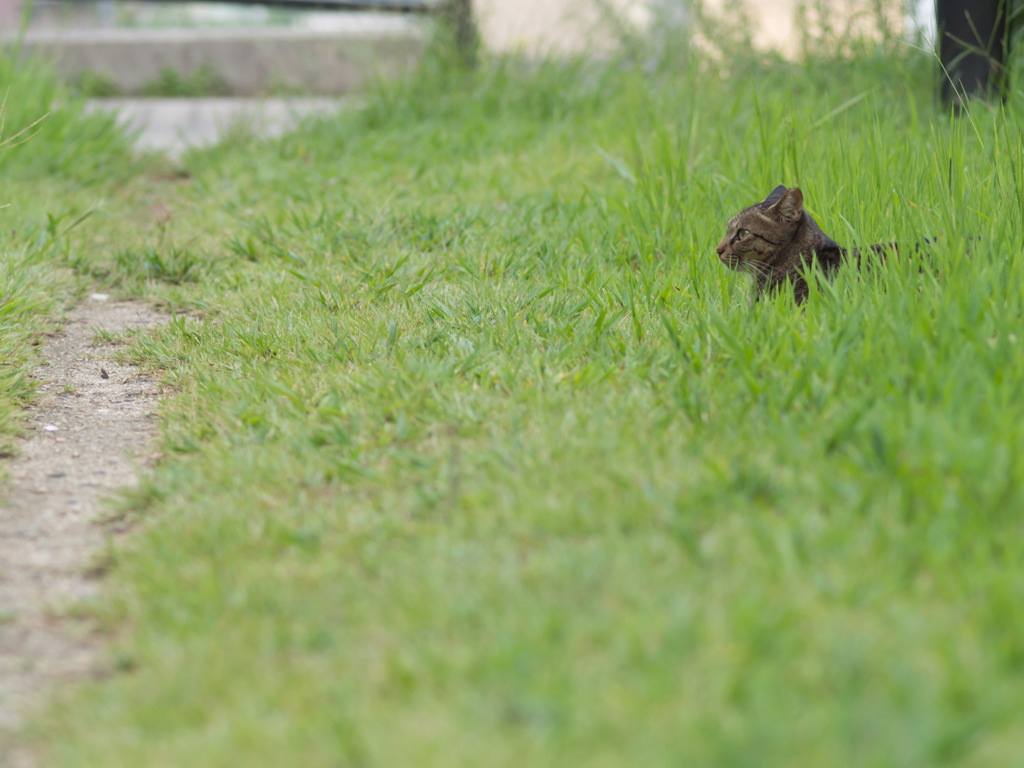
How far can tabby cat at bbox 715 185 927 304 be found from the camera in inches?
130

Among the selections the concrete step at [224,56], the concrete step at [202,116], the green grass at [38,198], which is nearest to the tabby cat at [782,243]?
the green grass at [38,198]

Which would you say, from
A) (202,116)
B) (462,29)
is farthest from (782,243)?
(202,116)

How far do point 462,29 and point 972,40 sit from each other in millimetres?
3794

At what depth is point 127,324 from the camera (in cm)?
407

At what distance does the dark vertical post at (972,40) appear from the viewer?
15.8 feet

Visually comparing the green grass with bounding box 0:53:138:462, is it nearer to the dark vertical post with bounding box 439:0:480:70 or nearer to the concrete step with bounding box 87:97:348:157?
the concrete step with bounding box 87:97:348:157

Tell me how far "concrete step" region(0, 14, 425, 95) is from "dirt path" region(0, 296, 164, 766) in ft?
17.0

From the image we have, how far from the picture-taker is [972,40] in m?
4.92

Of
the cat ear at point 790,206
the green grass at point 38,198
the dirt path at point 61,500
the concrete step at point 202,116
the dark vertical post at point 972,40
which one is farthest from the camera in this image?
the concrete step at point 202,116

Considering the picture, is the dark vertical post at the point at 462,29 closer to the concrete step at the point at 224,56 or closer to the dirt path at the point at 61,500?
the concrete step at the point at 224,56

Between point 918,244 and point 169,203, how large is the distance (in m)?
4.32

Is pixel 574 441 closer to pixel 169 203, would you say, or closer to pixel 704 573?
pixel 704 573

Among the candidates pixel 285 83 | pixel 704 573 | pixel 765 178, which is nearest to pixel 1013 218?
pixel 765 178

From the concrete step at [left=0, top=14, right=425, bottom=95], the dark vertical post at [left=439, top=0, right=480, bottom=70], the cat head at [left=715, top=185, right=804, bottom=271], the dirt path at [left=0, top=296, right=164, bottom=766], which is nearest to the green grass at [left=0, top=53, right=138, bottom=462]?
the dirt path at [left=0, top=296, right=164, bottom=766]
